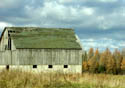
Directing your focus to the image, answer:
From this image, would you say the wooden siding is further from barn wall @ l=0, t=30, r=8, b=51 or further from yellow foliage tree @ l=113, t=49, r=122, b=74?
yellow foliage tree @ l=113, t=49, r=122, b=74

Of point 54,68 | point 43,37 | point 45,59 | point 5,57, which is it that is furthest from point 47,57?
point 5,57

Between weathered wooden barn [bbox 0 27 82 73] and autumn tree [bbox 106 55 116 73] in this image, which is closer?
weathered wooden barn [bbox 0 27 82 73]

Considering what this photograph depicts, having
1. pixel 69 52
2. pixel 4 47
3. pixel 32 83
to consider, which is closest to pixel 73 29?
pixel 69 52

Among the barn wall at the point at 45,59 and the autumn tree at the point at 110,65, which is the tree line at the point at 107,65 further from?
the barn wall at the point at 45,59

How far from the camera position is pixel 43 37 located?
106 ft

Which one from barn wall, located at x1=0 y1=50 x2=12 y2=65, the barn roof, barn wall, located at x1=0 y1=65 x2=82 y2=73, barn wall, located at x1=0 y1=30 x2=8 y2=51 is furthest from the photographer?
barn wall, located at x1=0 y1=30 x2=8 y2=51

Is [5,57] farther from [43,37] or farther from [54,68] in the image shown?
[54,68]

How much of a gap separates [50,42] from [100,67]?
50.0 meters

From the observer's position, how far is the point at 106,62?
3223 inches

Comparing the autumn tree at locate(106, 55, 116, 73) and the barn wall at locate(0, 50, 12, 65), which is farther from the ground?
the barn wall at locate(0, 50, 12, 65)

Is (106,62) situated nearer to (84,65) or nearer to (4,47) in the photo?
(84,65)

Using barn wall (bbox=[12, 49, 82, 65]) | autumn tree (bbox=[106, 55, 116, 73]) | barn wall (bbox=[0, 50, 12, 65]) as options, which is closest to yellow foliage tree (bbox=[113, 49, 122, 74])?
autumn tree (bbox=[106, 55, 116, 73])

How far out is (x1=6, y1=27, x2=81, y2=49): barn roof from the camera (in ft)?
100

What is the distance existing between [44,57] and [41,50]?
3.20 feet
